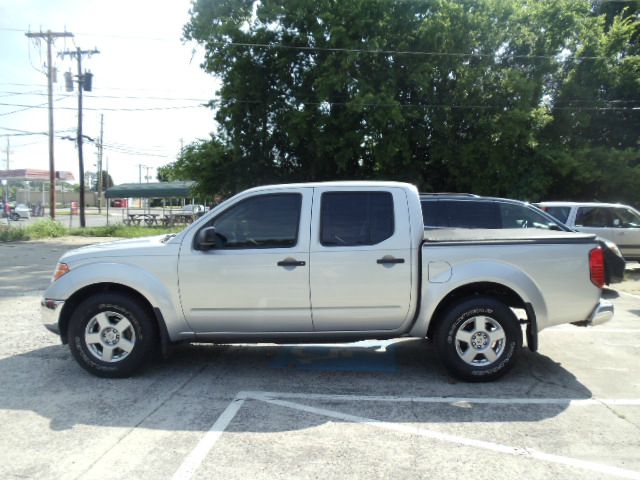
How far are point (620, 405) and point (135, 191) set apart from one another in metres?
35.9

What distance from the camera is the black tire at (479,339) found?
4.87 m

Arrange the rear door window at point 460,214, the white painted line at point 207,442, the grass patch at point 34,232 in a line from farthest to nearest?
the grass patch at point 34,232 → the rear door window at point 460,214 → the white painted line at point 207,442

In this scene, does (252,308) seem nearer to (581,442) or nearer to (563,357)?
(581,442)

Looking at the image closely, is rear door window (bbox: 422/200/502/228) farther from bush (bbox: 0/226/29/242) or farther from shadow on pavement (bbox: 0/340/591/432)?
bush (bbox: 0/226/29/242)

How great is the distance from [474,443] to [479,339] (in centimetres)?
138

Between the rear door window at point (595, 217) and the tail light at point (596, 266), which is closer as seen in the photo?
the tail light at point (596, 266)

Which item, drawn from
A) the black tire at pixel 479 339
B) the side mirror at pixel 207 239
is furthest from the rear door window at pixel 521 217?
the side mirror at pixel 207 239

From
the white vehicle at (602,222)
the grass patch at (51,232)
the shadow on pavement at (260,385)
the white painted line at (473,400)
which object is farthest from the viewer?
the grass patch at (51,232)

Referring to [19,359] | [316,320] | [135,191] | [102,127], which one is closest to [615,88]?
[316,320]

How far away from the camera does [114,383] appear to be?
4934mm

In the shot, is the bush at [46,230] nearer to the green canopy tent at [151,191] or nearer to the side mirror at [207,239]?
the green canopy tent at [151,191]

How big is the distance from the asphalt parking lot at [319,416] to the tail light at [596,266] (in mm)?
861

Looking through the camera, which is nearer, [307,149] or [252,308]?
[252,308]

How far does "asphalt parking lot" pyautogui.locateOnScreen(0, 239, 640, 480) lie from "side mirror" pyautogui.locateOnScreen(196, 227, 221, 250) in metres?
1.32
